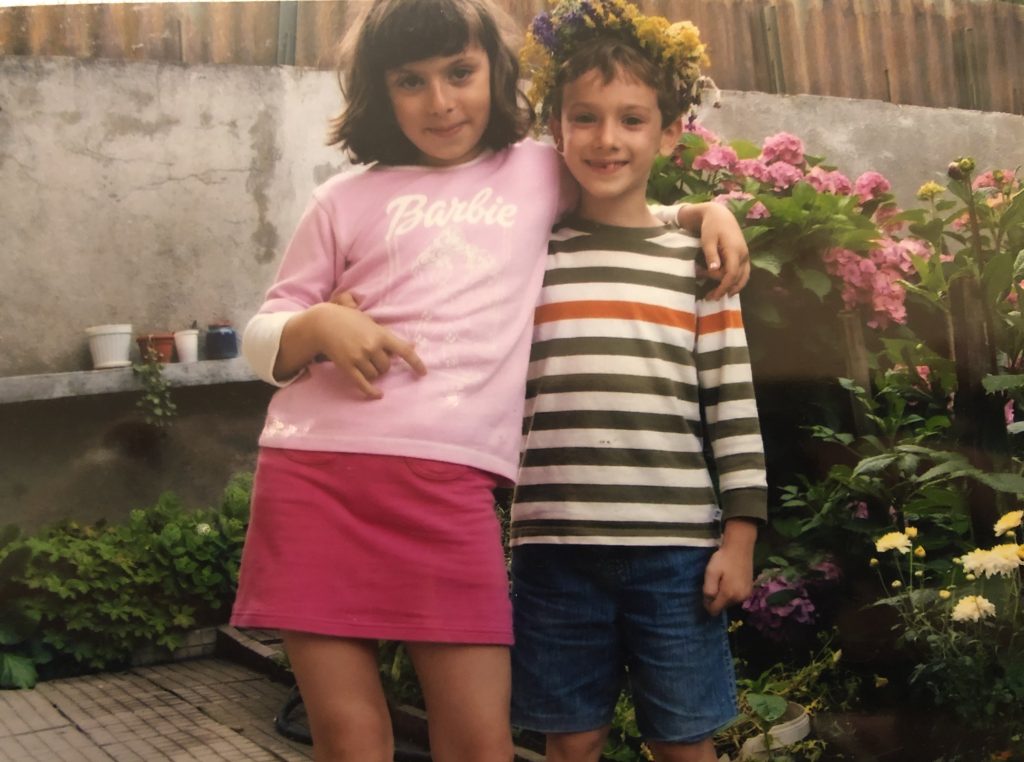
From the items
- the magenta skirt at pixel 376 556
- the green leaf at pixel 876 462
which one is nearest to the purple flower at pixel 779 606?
the green leaf at pixel 876 462

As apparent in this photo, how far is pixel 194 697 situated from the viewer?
2025 mm

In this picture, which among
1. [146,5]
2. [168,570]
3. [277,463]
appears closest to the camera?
[277,463]

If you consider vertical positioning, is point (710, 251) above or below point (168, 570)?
above

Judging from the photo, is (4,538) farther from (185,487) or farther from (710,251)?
(710,251)

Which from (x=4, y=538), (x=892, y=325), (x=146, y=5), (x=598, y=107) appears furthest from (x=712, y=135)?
(x=4, y=538)

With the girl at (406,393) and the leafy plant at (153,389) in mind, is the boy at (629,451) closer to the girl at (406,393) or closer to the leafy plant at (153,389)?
the girl at (406,393)

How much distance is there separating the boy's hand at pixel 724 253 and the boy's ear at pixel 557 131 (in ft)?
0.62

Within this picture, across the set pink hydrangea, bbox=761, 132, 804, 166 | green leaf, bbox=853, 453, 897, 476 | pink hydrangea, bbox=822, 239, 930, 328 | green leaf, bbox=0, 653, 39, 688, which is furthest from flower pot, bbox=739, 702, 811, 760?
green leaf, bbox=0, 653, 39, 688

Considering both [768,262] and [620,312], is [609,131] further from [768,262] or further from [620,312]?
[768,262]

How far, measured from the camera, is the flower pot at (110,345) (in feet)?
5.20

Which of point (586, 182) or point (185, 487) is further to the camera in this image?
point (185, 487)

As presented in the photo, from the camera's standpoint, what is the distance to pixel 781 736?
1.74 metres

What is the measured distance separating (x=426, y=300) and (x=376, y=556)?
273mm

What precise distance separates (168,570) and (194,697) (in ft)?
0.82
